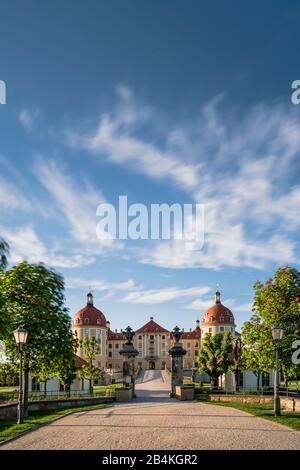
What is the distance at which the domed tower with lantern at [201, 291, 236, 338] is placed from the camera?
305 feet

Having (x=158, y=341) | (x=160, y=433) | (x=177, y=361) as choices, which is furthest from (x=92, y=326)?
(x=160, y=433)

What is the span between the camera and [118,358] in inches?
4491

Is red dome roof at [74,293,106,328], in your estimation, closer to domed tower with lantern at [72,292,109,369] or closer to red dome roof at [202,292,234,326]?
domed tower with lantern at [72,292,109,369]

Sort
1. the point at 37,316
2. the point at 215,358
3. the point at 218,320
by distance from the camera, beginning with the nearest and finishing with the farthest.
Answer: the point at 37,316 → the point at 215,358 → the point at 218,320

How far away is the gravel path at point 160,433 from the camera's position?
1223 centimetres

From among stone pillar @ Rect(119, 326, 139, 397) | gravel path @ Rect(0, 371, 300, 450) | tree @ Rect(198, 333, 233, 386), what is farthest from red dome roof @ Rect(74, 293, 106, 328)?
gravel path @ Rect(0, 371, 300, 450)

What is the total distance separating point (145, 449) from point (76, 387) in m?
41.9

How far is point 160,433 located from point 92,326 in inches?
3062

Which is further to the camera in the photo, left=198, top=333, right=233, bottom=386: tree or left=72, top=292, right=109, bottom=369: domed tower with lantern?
left=72, top=292, right=109, bottom=369: domed tower with lantern

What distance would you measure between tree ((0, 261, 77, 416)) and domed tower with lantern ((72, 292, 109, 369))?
67318mm

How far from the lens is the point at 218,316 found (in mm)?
94062

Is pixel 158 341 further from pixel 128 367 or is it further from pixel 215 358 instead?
pixel 128 367

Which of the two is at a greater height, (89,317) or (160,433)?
(89,317)

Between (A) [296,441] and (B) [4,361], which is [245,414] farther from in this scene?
(B) [4,361]
